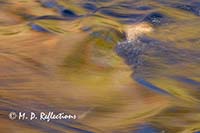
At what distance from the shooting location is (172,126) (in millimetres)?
2189

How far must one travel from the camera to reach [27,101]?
2.31 m

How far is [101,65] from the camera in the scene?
9.32 feet

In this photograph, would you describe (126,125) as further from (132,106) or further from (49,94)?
(49,94)

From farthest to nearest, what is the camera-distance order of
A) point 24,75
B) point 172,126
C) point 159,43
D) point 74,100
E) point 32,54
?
point 159,43
point 32,54
point 24,75
point 74,100
point 172,126

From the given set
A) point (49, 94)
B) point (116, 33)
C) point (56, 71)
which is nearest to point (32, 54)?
point (56, 71)

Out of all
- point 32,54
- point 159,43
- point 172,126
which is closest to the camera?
point 172,126

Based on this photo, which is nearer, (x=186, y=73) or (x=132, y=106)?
(x=132, y=106)

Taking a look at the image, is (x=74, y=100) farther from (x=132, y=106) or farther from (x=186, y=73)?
(x=186, y=73)

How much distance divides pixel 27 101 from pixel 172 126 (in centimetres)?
74

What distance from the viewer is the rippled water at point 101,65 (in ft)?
7.38

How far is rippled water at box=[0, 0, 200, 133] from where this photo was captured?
225 cm

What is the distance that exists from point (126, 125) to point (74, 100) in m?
0.33

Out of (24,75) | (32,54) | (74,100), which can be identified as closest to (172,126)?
(74,100)

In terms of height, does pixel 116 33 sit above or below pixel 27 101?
above
